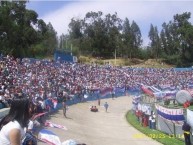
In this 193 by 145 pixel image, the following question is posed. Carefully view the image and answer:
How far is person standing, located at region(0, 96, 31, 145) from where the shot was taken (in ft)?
15.5

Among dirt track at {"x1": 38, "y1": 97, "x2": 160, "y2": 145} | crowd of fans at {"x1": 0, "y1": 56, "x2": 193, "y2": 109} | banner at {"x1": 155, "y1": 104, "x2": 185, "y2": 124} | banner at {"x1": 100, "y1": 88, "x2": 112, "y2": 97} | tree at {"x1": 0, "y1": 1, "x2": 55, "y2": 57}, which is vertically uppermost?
tree at {"x1": 0, "y1": 1, "x2": 55, "y2": 57}

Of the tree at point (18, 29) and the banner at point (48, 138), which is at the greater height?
the tree at point (18, 29)

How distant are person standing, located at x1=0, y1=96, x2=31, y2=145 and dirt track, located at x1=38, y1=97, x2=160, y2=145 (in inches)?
701

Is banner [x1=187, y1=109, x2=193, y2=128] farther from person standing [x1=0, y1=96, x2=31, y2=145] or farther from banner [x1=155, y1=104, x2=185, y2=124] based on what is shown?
person standing [x1=0, y1=96, x2=31, y2=145]

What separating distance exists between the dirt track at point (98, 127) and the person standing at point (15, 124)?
1781 centimetres

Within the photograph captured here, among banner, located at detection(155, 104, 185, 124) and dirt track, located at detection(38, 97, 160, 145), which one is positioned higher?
banner, located at detection(155, 104, 185, 124)

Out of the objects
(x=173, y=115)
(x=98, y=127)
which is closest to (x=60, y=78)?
(x=98, y=127)

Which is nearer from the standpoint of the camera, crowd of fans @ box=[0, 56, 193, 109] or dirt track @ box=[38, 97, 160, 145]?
dirt track @ box=[38, 97, 160, 145]

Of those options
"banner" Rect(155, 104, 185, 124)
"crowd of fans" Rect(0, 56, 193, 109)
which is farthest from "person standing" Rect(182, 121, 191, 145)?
"crowd of fans" Rect(0, 56, 193, 109)

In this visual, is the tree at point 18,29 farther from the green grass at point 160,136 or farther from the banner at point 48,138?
the banner at point 48,138

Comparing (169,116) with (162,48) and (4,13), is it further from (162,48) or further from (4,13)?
(162,48)

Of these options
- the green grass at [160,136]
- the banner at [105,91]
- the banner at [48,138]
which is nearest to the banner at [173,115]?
the green grass at [160,136]

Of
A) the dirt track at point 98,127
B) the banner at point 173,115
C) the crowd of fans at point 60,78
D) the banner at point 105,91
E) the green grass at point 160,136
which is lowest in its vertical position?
the dirt track at point 98,127

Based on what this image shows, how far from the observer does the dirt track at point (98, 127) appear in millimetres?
25361
